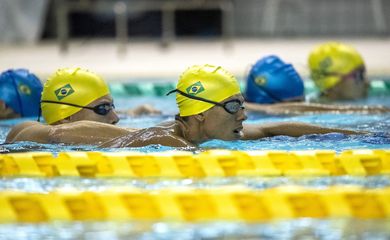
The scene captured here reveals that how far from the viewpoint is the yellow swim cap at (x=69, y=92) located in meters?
5.73

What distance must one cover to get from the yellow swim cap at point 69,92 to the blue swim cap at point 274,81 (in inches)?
76.1

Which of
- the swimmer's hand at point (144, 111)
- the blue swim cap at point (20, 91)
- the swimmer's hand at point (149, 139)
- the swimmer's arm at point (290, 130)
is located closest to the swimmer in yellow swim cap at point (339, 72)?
the swimmer's hand at point (144, 111)

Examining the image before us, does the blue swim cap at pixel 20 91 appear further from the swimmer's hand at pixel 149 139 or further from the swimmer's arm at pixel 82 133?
the swimmer's hand at pixel 149 139

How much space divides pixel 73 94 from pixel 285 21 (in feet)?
33.5

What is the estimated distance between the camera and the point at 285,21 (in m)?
15.5

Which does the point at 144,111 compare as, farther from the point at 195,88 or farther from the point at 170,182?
the point at 170,182

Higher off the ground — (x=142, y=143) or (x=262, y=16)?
(x=142, y=143)

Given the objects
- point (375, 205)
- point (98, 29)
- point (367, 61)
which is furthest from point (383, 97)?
point (98, 29)

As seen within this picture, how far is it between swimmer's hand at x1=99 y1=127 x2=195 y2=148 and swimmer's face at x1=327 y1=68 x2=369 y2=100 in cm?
298

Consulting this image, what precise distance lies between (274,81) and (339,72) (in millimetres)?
863

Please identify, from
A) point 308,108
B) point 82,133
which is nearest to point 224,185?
point 82,133

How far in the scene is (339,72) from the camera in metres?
7.89

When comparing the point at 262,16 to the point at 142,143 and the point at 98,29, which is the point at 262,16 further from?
the point at 142,143

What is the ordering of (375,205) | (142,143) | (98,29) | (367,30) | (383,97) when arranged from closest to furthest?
(375,205) < (142,143) < (383,97) < (367,30) < (98,29)
